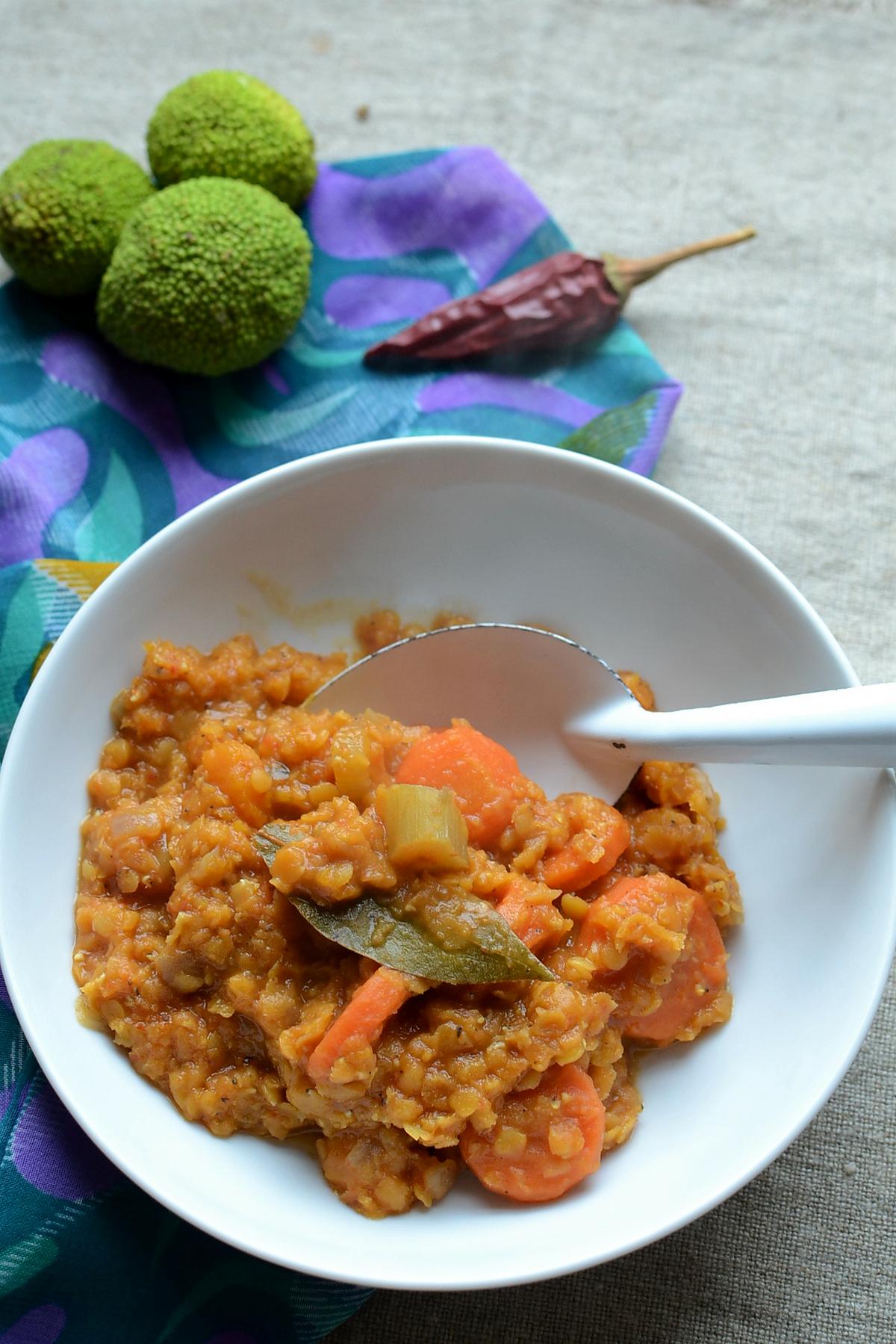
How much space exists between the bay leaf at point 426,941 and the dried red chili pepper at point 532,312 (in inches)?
72.2

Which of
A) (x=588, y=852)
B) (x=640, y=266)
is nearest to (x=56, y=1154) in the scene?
(x=588, y=852)

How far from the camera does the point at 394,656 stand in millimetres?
3123

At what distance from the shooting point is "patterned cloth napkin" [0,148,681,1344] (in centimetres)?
291

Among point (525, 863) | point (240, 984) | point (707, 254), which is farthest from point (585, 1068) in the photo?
point (707, 254)

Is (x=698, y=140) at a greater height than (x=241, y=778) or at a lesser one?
greater

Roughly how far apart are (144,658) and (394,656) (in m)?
0.70

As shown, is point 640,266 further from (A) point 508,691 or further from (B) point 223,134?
(A) point 508,691

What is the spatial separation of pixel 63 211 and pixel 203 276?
1.77ft

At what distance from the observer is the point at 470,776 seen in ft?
9.21

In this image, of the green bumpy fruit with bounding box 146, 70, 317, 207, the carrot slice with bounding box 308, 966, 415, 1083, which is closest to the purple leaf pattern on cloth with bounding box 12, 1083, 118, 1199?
the carrot slice with bounding box 308, 966, 415, 1083

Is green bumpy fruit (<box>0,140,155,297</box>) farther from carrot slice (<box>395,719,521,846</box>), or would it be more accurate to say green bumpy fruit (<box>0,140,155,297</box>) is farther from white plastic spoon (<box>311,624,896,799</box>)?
carrot slice (<box>395,719,521,846</box>)

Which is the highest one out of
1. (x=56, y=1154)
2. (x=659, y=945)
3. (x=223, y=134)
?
(x=223, y=134)

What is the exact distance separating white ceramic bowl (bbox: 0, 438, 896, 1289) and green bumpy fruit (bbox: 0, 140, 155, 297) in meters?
1.11

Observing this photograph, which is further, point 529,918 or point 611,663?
point 611,663
